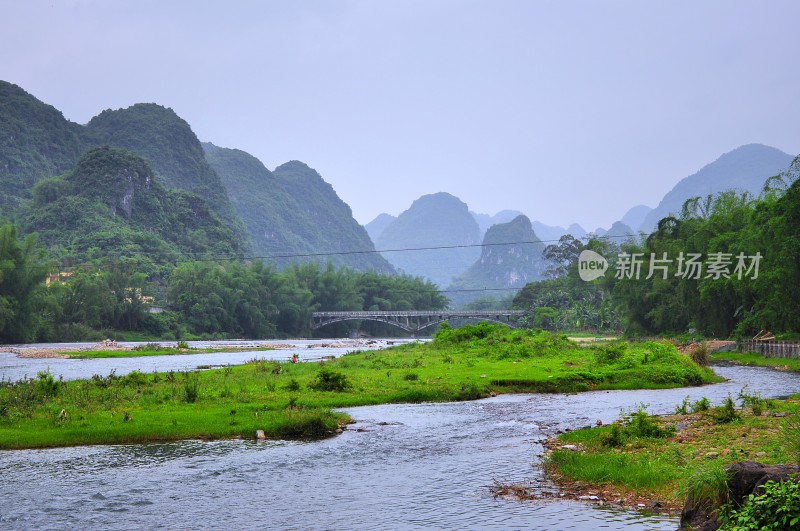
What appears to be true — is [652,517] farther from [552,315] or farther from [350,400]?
[552,315]

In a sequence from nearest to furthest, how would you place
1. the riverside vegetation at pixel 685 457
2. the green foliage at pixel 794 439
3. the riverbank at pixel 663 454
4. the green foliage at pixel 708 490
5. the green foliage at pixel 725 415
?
the riverside vegetation at pixel 685 457, the green foliage at pixel 708 490, the green foliage at pixel 794 439, the riverbank at pixel 663 454, the green foliage at pixel 725 415

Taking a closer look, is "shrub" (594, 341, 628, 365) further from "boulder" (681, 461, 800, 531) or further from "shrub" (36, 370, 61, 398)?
"boulder" (681, 461, 800, 531)

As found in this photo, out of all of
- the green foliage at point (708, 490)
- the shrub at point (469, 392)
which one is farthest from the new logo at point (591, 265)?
the green foliage at point (708, 490)

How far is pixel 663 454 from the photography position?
16.5 m

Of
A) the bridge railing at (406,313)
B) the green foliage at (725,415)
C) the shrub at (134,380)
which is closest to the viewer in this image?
the green foliage at (725,415)

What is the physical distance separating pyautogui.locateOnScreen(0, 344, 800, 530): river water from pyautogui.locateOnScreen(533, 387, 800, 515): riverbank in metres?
0.73

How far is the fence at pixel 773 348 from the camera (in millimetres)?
49531

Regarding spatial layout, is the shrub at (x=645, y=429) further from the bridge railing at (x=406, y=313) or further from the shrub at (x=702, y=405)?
the bridge railing at (x=406, y=313)

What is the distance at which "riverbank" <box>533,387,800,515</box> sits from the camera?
45.0 feet

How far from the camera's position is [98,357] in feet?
224

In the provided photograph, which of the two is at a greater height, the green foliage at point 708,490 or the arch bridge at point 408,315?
the green foliage at point 708,490

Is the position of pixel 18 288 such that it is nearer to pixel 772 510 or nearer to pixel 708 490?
pixel 708 490

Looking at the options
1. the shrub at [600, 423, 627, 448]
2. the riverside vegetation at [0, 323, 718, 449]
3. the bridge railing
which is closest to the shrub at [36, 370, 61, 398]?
the riverside vegetation at [0, 323, 718, 449]

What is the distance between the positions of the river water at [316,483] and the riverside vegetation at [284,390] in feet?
4.34
